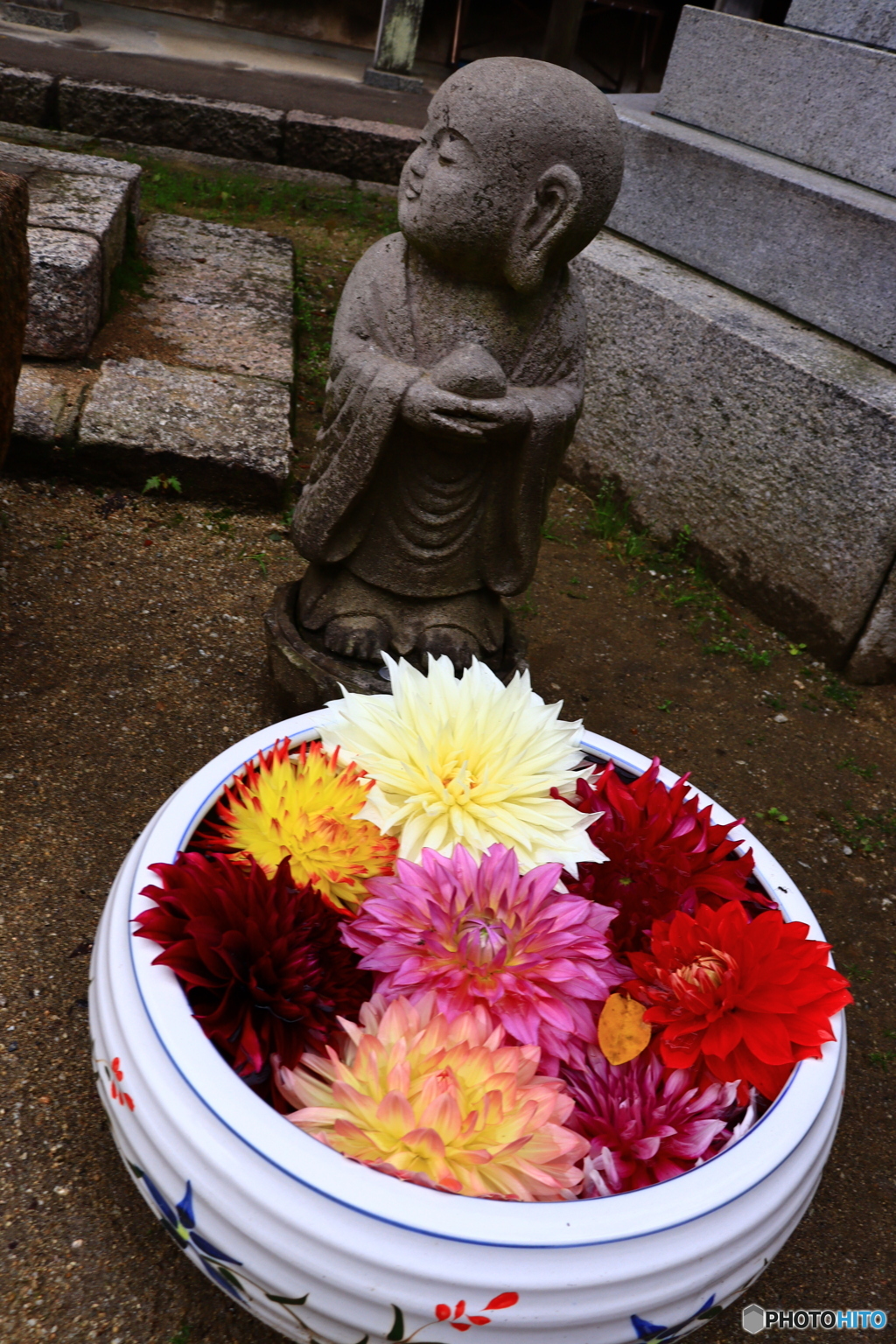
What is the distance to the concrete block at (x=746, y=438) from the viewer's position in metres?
3.09

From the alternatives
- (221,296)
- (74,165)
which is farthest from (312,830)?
(74,165)

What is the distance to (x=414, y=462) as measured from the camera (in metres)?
2.13

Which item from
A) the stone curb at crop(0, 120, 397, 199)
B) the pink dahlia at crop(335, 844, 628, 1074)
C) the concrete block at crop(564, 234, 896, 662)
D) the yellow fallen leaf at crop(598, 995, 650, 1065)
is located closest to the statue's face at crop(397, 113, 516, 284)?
the pink dahlia at crop(335, 844, 628, 1074)

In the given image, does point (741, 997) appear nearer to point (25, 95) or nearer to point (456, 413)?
point (456, 413)

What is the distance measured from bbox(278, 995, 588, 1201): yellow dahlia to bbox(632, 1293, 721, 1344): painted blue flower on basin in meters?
0.13

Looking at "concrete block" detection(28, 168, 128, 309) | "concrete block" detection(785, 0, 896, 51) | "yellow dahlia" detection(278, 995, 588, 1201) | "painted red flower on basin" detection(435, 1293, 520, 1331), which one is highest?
"concrete block" detection(785, 0, 896, 51)

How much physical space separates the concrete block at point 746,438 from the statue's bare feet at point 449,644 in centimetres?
151

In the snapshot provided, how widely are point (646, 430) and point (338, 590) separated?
180 centimetres

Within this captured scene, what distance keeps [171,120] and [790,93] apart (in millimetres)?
4276

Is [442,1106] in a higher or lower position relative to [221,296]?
higher

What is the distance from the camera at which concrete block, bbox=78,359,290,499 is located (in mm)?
3215

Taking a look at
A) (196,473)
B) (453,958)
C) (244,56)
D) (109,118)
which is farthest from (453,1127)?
(244,56)

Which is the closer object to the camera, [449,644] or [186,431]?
[449,644]

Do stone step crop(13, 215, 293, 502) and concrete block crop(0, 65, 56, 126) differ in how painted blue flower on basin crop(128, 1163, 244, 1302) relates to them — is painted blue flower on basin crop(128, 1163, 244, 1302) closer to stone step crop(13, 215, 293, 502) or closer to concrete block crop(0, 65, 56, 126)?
stone step crop(13, 215, 293, 502)
